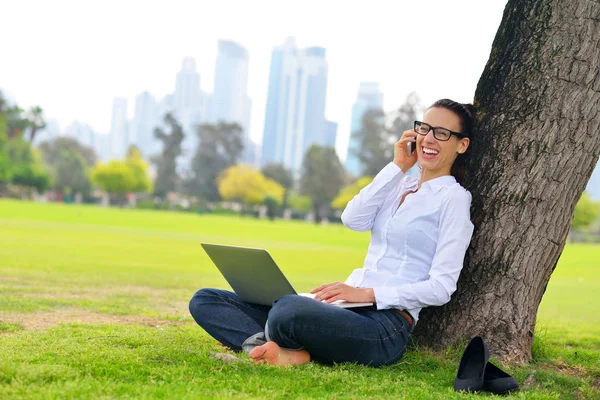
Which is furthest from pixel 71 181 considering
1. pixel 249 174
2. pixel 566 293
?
pixel 566 293

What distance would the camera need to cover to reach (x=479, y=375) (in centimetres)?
372

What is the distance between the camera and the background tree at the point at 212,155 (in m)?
98.4

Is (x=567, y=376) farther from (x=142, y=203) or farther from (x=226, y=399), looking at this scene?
(x=142, y=203)

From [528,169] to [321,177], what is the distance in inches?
3531

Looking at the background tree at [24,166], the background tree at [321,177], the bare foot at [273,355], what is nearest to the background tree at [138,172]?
the background tree at [24,166]

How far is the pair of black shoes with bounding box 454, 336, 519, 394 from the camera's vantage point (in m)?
3.69

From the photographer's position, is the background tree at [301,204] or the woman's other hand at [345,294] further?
the background tree at [301,204]

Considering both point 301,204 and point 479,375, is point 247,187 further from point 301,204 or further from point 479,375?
point 479,375

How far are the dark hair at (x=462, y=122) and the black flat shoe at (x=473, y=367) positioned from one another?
1.27 metres

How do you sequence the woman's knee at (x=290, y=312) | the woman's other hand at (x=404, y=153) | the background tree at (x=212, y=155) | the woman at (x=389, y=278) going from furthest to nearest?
the background tree at (x=212, y=155), the woman's other hand at (x=404, y=153), the woman at (x=389, y=278), the woman's knee at (x=290, y=312)

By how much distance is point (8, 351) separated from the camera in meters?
4.13

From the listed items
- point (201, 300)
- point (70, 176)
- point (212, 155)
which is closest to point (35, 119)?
point (70, 176)

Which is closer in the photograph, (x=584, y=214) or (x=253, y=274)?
(x=253, y=274)

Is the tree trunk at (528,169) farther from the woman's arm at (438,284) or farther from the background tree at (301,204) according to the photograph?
the background tree at (301,204)
